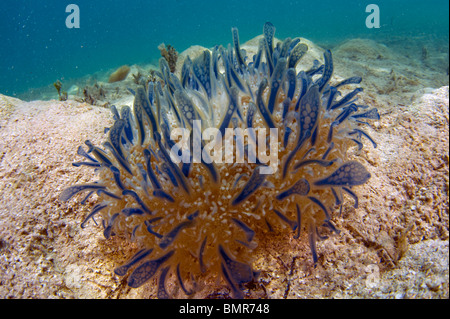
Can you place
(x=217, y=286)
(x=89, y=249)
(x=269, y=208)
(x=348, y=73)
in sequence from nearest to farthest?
1. (x=269, y=208)
2. (x=217, y=286)
3. (x=89, y=249)
4. (x=348, y=73)

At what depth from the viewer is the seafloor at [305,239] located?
1784 mm

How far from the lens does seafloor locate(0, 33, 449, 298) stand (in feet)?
5.85

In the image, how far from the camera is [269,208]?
5.63 feet

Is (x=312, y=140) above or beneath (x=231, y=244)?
above

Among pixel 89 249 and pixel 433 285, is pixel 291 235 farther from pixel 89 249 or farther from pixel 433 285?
pixel 89 249

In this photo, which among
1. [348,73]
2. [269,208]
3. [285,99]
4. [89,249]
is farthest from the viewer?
[348,73]

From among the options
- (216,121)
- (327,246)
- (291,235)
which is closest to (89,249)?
(216,121)

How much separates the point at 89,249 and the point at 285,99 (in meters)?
2.11

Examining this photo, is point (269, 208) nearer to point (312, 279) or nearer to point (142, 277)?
point (312, 279)

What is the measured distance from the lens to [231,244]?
1723mm

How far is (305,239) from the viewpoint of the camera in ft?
6.59
